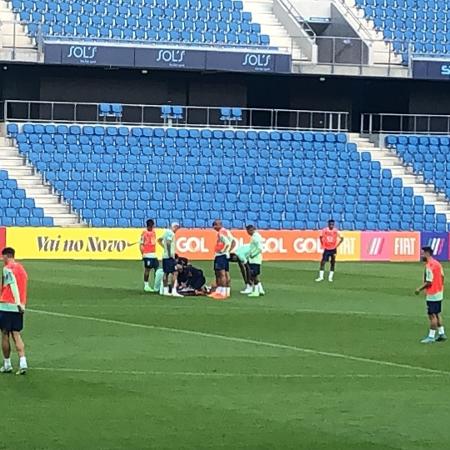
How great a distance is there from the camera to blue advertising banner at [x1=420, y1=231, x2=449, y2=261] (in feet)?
151

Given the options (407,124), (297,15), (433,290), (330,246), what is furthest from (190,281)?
(407,124)

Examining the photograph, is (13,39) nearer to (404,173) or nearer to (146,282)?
(404,173)

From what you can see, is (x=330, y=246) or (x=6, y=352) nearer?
(x=6, y=352)

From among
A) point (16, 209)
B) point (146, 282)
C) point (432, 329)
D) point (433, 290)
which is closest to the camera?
point (433, 290)

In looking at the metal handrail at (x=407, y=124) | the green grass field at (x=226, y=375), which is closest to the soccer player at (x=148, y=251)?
the green grass field at (x=226, y=375)

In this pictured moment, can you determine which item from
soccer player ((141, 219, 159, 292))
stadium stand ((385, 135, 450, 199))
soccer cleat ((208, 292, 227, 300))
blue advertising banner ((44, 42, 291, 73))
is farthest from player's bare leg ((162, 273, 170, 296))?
stadium stand ((385, 135, 450, 199))

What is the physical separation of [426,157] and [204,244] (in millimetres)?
11509

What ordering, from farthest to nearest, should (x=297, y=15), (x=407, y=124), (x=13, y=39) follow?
1. (x=407, y=124)
2. (x=297, y=15)
3. (x=13, y=39)

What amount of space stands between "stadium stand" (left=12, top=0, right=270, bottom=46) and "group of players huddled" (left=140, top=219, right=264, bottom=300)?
16.8 m

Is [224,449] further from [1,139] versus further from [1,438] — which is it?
[1,139]

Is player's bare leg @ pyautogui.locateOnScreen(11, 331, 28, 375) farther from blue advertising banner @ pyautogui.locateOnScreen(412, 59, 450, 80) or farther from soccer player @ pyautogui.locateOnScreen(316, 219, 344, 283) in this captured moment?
blue advertising banner @ pyautogui.locateOnScreen(412, 59, 450, 80)

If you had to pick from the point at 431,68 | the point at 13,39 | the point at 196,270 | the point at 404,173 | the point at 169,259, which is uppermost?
the point at 13,39

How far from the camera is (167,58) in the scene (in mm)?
46281

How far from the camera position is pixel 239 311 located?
2706 centimetres
